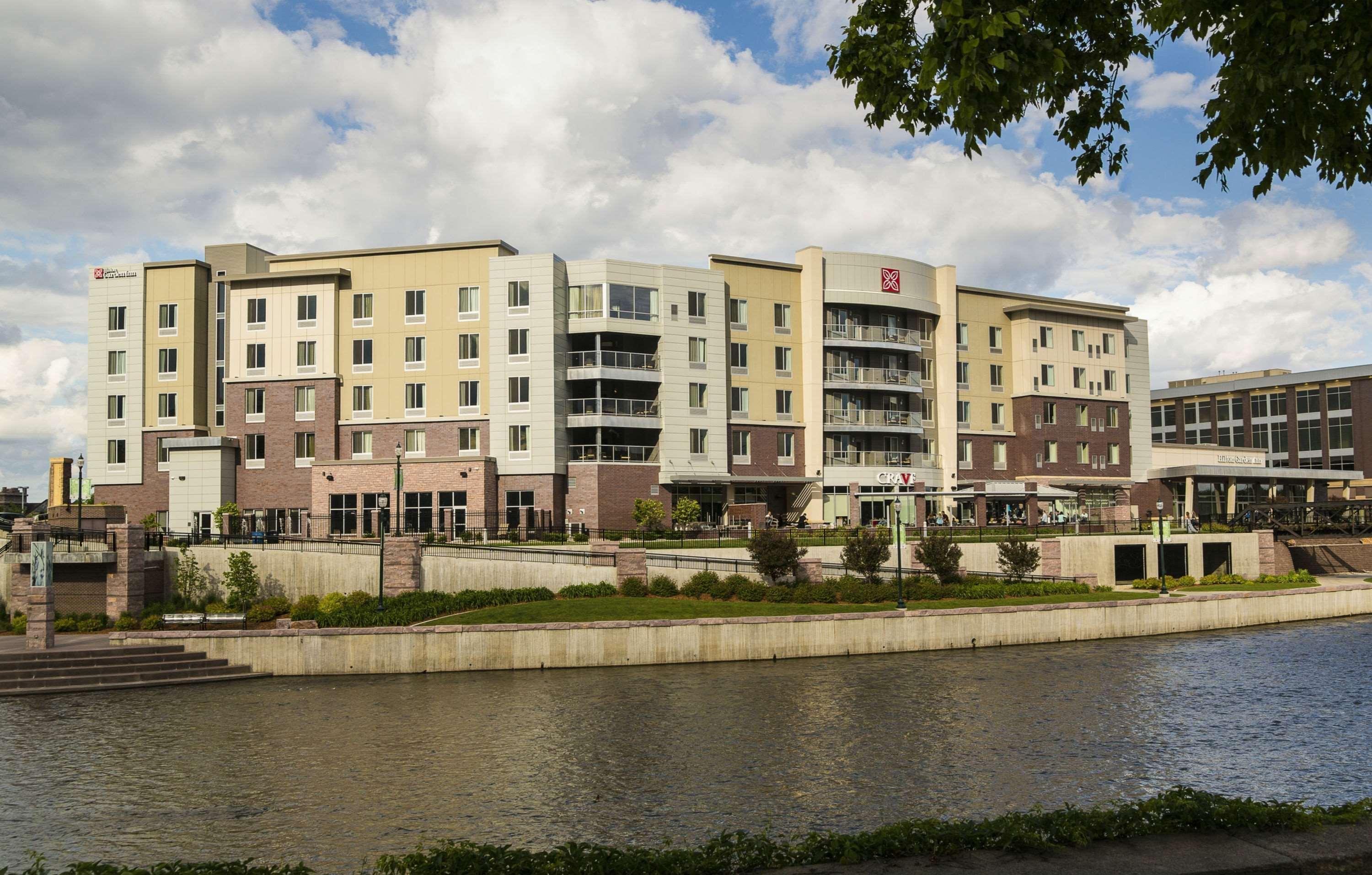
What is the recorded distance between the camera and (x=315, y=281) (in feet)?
207

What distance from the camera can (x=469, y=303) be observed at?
62656 millimetres

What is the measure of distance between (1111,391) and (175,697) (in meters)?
71.0

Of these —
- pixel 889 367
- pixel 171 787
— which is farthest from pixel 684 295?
pixel 171 787

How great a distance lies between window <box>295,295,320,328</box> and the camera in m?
63.1

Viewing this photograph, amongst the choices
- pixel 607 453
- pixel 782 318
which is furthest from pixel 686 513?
pixel 782 318

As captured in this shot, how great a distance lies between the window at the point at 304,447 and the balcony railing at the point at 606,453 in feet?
51.9

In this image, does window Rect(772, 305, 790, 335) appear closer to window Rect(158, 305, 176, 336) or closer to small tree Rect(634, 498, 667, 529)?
small tree Rect(634, 498, 667, 529)

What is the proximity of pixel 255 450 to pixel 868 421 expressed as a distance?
39.7 metres

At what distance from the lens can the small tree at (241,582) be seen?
43531 millimetres

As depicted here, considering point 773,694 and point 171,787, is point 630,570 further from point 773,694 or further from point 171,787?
point 171,787

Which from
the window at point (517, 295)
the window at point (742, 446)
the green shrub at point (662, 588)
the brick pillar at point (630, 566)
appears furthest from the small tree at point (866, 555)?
the window at point (517, 295)

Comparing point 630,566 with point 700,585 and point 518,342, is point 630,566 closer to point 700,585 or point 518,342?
point 700,585

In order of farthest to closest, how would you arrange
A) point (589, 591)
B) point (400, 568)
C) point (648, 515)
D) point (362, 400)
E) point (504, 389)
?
1. point (362, 400)
2. point (504, 389)
3. point (648, 515)
4. point (400, 568)
5. point (589, 591)

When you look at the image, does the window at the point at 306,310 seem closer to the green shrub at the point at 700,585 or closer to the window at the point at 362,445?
the window at the point at 362,445
